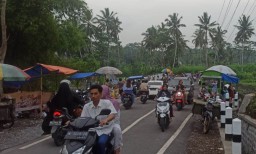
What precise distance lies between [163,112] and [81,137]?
7885mm

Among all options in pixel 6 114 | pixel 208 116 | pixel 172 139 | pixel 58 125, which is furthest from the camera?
pixel 6 114

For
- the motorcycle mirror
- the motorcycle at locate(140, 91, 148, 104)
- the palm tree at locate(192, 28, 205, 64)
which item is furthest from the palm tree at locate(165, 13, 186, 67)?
the motorcycle mirror

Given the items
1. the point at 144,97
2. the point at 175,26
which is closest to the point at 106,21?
the point at 175,26

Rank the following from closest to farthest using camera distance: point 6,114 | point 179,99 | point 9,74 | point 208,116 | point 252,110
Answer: point 252,110 → point 208,116 → point 6,114 → point 9,74 → point 179,99

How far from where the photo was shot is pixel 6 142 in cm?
1081

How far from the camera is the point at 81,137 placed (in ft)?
15.6

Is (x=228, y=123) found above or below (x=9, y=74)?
below

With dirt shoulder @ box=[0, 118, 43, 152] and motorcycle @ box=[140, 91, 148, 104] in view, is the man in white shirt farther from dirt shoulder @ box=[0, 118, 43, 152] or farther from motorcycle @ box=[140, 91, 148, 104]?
motorcycle @ box=[140, 91, 148, 104]

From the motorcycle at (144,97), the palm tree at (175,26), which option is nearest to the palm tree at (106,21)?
the palm tree at (175,26)

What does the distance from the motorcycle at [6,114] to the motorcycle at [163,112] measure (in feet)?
17.9

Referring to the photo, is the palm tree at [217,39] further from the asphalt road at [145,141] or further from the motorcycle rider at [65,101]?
the motorcycle rider at [65,101]

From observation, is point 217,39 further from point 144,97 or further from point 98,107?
point 98,107

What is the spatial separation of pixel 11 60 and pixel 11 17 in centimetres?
335

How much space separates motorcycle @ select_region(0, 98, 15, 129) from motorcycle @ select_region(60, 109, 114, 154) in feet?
30.4
